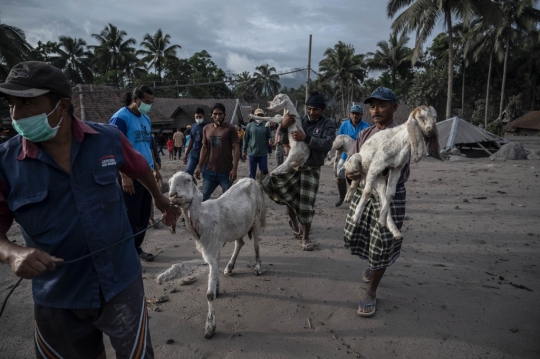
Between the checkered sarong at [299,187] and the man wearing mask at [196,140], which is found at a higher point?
the man wearing mask at [196,140]

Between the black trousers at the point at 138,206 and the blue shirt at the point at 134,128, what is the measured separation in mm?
413

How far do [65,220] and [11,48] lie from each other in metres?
24.1

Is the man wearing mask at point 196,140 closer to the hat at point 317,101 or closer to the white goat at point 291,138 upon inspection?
the white goat at point 291,138

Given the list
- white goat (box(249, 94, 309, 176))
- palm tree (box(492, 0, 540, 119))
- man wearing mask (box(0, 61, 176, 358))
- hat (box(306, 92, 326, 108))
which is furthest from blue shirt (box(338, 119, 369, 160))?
palm tree (box(492, 0, 540, 119))

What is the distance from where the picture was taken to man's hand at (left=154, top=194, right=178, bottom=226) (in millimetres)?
2238

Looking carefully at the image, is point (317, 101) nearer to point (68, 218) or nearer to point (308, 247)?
point (308, 247)

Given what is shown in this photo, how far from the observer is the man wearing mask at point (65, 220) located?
154cm

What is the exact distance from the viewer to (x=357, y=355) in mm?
2713

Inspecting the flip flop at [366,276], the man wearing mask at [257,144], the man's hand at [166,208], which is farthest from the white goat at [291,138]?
the man wearing mask at [257,144]

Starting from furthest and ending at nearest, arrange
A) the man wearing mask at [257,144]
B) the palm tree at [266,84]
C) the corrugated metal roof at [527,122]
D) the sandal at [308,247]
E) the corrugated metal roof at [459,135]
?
the palm tree at [266,84] → the corrugated metal roof at [527,122] → the corrugated metal roof at [459,135] → the man wearing mask at [257,144] → the sandal at [308,247]

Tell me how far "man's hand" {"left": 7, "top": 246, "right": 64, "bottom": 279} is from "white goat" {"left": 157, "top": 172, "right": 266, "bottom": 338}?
1.48 metres

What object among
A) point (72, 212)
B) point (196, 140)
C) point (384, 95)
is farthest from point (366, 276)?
point (196, 140)

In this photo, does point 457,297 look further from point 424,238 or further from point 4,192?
point 4,192

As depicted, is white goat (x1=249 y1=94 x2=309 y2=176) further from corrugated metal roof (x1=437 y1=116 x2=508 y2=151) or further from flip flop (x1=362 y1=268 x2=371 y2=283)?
corrugated metal roof (x1=437 y1=116 x2=508 y2=151)
